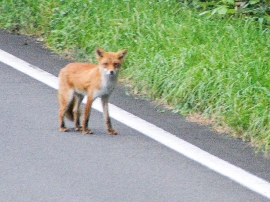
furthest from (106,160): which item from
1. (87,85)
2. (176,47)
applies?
(176,47)

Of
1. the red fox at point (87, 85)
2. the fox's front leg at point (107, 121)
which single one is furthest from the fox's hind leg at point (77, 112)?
the fox's front leg at point (107, 121)

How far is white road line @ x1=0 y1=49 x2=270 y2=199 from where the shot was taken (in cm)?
655

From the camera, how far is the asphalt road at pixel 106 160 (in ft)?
20.6

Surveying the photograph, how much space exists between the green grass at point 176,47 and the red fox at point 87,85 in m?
1.03

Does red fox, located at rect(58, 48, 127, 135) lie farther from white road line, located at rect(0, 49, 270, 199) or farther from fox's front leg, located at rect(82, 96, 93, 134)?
white road line, located at rect(0, 49, 270, 199)

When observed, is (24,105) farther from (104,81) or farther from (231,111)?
(231,111)

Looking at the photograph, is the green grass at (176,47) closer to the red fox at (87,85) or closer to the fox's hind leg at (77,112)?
the red fox at (87,85)

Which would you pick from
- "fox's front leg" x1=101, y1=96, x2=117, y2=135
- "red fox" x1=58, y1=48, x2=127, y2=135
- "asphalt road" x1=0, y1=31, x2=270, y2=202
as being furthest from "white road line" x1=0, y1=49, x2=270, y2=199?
"red fox" x1=58, y1=48, x2=127, y2=135

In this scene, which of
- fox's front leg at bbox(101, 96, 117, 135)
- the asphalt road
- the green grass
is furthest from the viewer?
the green grass

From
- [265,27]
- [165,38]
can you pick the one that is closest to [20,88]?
[165,38]

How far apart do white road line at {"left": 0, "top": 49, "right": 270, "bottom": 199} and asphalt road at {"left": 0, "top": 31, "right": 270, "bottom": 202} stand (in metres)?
0.08

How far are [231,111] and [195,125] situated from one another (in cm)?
41

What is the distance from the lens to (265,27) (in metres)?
11.4

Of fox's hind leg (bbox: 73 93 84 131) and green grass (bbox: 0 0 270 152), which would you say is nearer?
fox's hind leg (bbox: 73 93 84 131)
